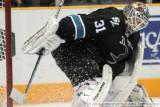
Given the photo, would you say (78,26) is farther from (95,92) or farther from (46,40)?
(95,92)

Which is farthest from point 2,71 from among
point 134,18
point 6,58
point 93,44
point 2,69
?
point 134,18

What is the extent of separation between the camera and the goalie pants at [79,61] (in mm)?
2559

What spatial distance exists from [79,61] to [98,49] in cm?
15

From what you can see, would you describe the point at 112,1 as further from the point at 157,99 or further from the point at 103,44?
the point at 103,44

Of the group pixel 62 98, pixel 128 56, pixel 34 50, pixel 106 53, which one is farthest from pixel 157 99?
pixel 34 50

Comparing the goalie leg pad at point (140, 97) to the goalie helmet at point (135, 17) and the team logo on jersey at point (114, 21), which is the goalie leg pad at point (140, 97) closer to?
the goalie helmet at point (135, 17)

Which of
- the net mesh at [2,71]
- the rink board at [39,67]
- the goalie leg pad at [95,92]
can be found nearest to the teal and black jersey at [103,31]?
the goalie leg pad at [95,92]

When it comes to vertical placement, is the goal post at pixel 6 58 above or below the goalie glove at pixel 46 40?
below

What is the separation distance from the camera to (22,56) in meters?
3.65

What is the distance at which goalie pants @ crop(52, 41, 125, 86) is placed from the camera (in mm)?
2559

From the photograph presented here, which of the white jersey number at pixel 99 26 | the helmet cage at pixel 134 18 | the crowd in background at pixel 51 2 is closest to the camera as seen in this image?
the white jersey number at pixel 99 26

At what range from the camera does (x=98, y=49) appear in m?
2.54

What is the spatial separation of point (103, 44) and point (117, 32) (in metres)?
0.12

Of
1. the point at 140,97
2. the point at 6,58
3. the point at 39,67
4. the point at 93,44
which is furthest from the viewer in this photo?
the point at 39,67
